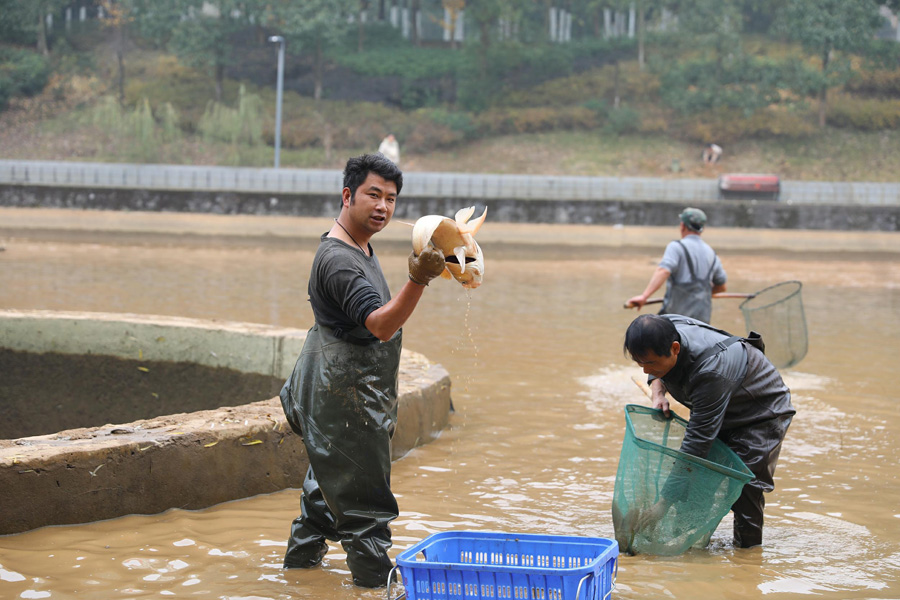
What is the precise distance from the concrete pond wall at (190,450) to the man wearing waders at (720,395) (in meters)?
2.04

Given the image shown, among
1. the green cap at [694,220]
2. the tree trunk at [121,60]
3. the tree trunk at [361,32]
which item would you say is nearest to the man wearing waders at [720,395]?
the green cap at [694,220]

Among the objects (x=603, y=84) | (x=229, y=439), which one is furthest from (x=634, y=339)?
(x=603, y=84)

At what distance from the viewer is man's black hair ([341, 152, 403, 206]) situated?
12.2ft

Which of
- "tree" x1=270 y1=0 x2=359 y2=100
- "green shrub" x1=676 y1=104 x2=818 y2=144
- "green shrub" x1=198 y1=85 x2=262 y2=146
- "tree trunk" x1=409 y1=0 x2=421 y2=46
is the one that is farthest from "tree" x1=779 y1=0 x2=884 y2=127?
"green shrub" x1=198 y1=85 x2=262 y2=146

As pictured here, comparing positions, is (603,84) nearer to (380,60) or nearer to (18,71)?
(380,60)

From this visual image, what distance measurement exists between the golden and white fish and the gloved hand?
0.09 feet

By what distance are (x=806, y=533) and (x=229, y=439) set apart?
9.60ft

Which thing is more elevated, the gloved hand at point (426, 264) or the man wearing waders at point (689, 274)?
the gloved hand at point (426, 264)

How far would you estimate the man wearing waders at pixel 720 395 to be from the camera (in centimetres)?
407

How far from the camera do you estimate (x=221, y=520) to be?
484 cm

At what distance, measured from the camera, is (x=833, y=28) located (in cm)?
4253

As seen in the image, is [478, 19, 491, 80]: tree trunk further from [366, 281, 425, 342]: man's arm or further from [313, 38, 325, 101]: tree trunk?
[366, 281, 425, 342]: man's arm

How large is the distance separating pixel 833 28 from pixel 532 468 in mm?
41853

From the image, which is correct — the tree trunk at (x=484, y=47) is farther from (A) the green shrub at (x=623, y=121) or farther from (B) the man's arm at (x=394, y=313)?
(B) the man's arm at (x=394, y=313)
